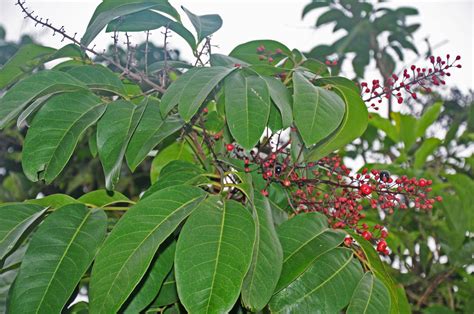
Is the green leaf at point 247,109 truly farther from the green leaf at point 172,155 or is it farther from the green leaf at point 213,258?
the green leaf at point 172,155

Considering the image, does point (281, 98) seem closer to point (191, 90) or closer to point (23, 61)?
point (191, 90)

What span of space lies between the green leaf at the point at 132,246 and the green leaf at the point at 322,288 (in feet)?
0.57

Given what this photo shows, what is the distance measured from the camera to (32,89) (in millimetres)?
997

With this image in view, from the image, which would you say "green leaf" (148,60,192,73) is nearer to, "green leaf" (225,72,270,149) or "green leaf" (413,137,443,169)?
"green leaf" (225,72,270,149)

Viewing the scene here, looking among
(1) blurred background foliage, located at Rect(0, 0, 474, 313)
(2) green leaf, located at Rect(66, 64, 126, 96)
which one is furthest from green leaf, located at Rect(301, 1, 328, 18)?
(2) green leaf, located at Rect(66, 64, 126, 96)

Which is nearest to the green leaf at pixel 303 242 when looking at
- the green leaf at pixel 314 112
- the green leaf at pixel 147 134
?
the green leaf at pixel 314 112

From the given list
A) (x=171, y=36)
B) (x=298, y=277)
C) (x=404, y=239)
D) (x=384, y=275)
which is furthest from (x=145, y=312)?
(x=404, y=239)

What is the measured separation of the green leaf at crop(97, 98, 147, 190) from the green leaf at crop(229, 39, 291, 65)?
326mm

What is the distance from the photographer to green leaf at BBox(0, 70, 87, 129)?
38.3 inches

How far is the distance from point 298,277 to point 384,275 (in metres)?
0.15

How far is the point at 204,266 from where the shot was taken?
75cm

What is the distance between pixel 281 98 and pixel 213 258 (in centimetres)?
29

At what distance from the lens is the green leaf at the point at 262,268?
2.51 feet

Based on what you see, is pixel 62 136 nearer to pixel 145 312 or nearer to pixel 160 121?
pixel 160 121
